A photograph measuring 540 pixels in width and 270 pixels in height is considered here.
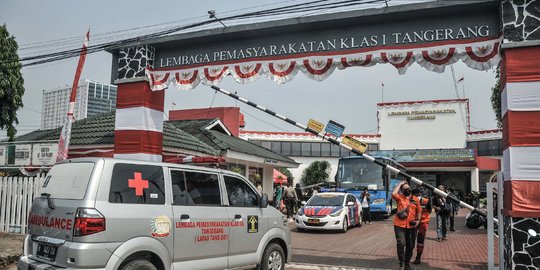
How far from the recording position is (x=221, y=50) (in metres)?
11.5

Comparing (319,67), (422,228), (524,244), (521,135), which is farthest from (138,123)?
(524,244)

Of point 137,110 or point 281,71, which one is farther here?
point 137,110

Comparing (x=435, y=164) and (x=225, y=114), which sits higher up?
(x=225, y=114)

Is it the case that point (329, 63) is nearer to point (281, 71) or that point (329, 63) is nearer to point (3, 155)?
point (281, 71)

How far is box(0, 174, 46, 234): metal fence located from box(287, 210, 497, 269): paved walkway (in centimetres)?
731

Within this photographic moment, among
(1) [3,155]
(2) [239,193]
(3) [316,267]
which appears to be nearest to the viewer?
(2) [239,193]

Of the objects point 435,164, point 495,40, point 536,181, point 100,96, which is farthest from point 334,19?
point 435,164

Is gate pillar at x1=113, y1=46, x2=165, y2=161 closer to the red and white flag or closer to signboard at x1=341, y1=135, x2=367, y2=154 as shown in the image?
the red and white flag

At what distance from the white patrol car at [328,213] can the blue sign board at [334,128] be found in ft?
20.7

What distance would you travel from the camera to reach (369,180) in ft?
77.2

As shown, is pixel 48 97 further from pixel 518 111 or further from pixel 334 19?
pixel 518 111

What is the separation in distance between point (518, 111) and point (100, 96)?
25.1m

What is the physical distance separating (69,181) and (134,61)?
21.3 feet

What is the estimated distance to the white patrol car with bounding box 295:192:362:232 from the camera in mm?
16875
